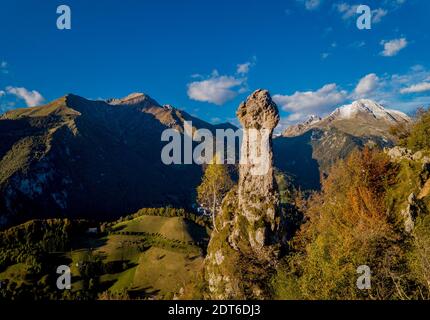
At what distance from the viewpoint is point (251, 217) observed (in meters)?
64.2

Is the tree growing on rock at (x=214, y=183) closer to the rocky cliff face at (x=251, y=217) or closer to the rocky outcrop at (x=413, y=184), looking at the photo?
the rocky cliff face at (x=251, y=217)

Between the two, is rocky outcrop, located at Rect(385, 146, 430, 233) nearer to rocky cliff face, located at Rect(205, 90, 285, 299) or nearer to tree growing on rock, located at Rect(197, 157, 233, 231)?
rocky cliff face, located at Rect(205, 90, 285, 299)

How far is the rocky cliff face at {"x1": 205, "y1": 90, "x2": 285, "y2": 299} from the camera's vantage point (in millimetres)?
59969

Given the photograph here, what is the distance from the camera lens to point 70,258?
182875 mm

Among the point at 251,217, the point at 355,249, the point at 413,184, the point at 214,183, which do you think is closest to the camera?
the point at 355,249

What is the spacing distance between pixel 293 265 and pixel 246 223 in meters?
12.1

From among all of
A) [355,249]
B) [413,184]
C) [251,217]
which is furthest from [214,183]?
[413,184]

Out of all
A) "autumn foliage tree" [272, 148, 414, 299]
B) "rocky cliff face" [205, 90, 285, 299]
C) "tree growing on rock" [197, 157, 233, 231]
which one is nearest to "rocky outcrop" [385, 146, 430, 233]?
"autumn foliage tree" [272, 148, 414, 299]

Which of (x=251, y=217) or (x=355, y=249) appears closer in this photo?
(x=355, y=249)

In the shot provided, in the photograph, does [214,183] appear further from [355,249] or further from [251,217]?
[355,249]

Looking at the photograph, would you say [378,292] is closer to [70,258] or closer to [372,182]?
[372,182]

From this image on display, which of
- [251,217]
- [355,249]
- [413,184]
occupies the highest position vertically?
[413,184]

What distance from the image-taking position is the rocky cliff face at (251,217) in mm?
59969
